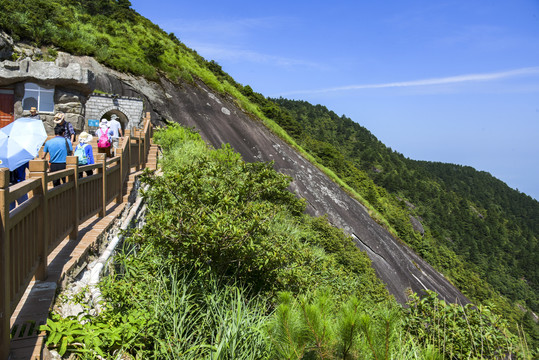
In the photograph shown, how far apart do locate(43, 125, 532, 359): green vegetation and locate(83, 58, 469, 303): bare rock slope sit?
544 inches

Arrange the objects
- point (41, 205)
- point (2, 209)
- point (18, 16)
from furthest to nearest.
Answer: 1. point (18, 16)
2. point (41, 205)
3. point (2, 209)

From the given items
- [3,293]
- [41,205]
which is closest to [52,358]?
[3,293]

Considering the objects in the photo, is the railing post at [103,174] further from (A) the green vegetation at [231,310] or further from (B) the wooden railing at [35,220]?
(A) the green vegetation at [231,310]

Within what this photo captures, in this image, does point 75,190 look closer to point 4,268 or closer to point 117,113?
point 4,268

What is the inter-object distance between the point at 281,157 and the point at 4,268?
68.6 feet

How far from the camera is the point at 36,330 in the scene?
116 inches

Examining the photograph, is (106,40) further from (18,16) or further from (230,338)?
(230,338)

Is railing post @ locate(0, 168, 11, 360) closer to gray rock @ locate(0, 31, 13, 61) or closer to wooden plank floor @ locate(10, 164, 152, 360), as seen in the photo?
wooden plank floor @ locate(10, 164, 152, 360)

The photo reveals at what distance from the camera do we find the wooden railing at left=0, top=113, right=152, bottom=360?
254 cm

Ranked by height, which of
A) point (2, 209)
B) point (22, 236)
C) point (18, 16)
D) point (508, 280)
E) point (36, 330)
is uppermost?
point (18, 16)

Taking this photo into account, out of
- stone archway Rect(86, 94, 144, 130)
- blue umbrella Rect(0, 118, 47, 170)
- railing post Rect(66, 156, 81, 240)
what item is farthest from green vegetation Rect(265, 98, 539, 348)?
railing post Rect(66, 156, 81, 240)

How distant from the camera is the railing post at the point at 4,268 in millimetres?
2484

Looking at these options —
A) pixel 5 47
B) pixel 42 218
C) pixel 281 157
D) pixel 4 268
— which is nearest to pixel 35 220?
pixel 42 218

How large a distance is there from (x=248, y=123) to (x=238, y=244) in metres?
20.6
